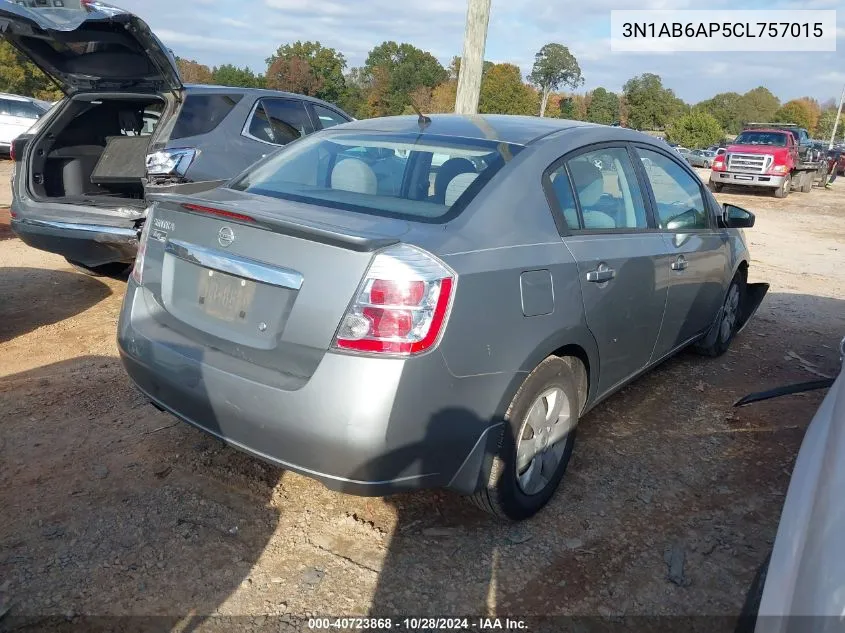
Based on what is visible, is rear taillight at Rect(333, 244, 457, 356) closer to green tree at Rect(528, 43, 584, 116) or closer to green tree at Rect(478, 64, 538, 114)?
green tree at Rect(478, 64, 538, 114)

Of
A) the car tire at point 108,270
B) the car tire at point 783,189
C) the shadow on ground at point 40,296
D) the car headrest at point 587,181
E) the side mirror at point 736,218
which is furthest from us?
the car tire at point 783,189

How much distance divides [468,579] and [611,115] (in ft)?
192

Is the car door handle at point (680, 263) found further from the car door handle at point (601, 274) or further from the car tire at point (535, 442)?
the car tire at point (535, 442)

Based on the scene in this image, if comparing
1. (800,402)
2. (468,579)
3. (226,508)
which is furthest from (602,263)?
(800,402)

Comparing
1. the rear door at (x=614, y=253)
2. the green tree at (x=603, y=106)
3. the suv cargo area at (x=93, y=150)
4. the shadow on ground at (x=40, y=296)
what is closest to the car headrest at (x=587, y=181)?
the rear door at (x=614, y=253)

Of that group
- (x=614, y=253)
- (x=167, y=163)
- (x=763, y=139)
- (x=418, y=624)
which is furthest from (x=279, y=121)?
(x=763, y=139)

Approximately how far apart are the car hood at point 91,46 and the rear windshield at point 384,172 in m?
2.25

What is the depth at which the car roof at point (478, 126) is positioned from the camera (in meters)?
3.10

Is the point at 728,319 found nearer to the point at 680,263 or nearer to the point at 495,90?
the point at 680,263

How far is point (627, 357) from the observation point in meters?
3.41

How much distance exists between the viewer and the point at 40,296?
5.90 m

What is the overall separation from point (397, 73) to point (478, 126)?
2600 inches

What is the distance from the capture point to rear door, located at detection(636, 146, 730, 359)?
12.2 feet

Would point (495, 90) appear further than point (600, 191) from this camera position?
Yes
